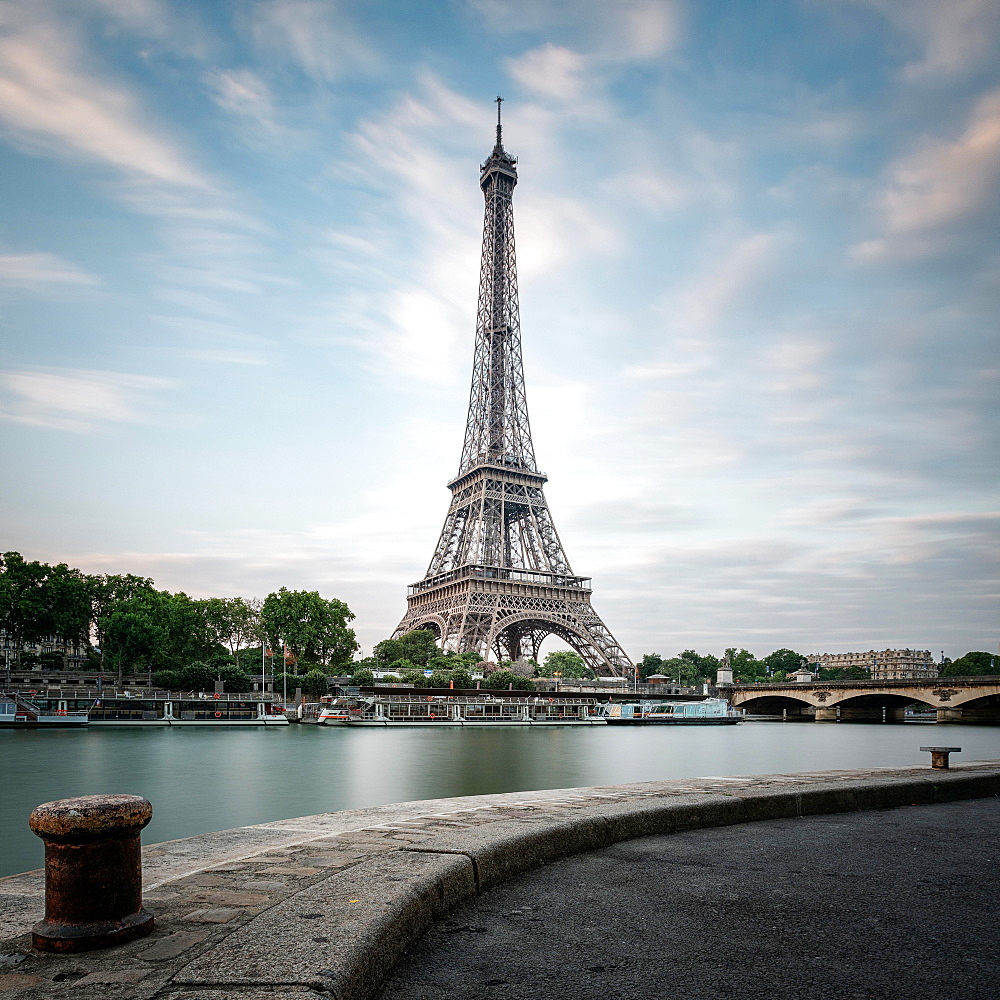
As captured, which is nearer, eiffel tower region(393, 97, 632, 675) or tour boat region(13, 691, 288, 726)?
tour boat region(13, 691, 288, 726)

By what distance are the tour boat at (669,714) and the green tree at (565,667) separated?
35319 mm

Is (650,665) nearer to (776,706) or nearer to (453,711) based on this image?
(776,706)

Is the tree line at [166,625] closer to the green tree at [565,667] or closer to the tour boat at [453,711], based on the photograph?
the tour boat at [453,711]

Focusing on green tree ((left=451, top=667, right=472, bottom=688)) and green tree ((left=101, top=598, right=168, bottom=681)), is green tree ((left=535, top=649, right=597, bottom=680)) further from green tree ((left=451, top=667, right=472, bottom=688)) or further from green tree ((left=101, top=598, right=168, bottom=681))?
green tree ((left=101, top=598, right=168, bottom=681))

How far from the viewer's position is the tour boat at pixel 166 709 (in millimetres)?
61894

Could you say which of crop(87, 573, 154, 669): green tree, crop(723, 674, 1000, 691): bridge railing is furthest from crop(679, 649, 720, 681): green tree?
crop(87, 573, 154, 669): green tree

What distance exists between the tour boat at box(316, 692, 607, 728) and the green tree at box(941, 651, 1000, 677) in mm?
91240

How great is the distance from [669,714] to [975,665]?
88307 millimetres

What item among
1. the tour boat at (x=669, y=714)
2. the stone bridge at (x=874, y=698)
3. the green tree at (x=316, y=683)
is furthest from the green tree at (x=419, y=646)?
the stone bridge at (x=874, y=698)

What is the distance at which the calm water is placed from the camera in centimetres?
2311

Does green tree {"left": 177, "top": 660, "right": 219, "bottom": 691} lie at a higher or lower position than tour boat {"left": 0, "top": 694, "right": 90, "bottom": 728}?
higher

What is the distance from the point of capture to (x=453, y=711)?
6894cm

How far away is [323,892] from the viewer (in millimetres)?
4277

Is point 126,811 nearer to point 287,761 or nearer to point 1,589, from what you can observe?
point 287,761
